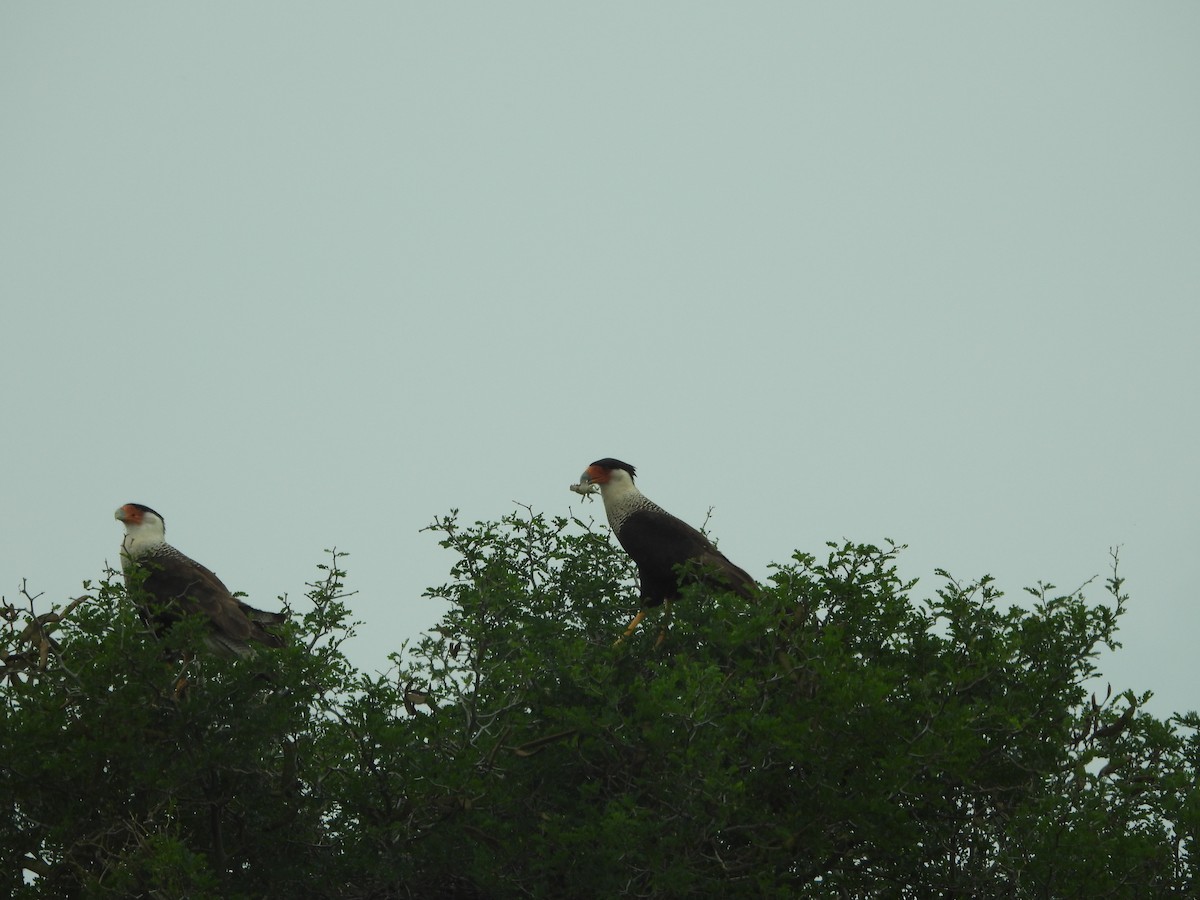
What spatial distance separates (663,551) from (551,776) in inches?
112

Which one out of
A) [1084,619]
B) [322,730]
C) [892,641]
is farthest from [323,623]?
[1084,619]

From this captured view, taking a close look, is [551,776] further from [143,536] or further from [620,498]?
[143,536]

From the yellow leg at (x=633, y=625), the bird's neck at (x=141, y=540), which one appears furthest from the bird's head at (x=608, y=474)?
the bird's neck at (x=141, y=540)

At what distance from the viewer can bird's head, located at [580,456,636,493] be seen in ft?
33.3

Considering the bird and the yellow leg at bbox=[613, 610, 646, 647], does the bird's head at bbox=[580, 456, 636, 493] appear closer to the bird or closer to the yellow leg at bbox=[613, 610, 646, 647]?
the bird

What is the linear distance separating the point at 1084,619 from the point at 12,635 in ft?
19.0

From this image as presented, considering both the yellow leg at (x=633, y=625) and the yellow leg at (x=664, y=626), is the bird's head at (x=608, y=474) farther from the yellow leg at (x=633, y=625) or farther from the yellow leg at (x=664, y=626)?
the yellow leg at (x=664, y=626)

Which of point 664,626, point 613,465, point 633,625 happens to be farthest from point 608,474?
point 664,626

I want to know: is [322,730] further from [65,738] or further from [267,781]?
[65,738]

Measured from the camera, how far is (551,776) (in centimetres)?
650

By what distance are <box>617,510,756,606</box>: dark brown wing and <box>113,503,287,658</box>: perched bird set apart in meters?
2.46

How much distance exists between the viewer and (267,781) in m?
6.63

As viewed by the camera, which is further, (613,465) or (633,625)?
(613,465)

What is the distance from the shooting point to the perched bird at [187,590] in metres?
8.71
